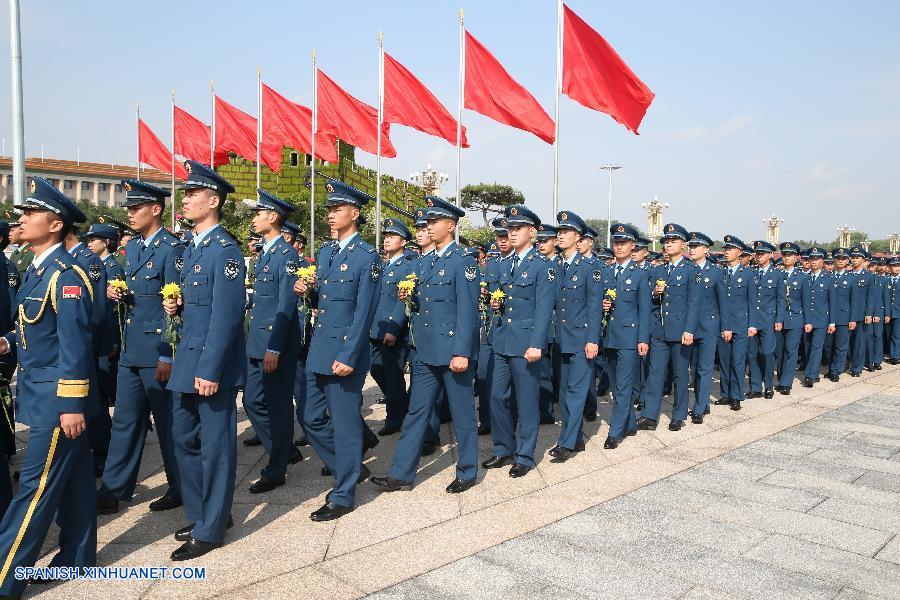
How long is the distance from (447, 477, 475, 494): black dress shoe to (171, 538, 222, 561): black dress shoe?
1882mm

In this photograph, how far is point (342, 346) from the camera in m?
4.80

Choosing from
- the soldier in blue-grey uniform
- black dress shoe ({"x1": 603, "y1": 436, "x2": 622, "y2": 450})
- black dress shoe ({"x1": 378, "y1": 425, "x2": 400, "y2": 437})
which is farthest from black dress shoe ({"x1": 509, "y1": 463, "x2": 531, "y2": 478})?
the soldier in blue-grey uniform

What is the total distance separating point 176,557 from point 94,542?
1.45 feet

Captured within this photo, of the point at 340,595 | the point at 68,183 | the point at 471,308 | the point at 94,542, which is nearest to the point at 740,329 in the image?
the point at 471,308

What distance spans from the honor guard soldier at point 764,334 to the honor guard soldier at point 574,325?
421cm

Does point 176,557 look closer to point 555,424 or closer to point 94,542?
point 94,542

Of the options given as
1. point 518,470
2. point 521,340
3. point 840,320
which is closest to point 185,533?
point 518,470

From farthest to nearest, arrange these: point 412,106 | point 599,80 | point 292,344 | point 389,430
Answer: point 412,106
point 599,80
point 389,430
point 292,344

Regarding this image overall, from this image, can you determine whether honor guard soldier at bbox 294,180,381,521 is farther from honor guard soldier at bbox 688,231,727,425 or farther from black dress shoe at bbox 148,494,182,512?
honor guard soldier at bbox 688,231,727,425

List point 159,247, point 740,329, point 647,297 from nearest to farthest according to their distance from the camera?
point 159,247 → point 647,297 → point 740,329

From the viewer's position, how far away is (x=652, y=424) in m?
7.62

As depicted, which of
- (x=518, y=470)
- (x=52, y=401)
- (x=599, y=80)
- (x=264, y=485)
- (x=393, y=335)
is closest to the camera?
(x=52, y=401)

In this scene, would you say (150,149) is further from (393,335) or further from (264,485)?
(264,485)

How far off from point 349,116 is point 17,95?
6629 mm
